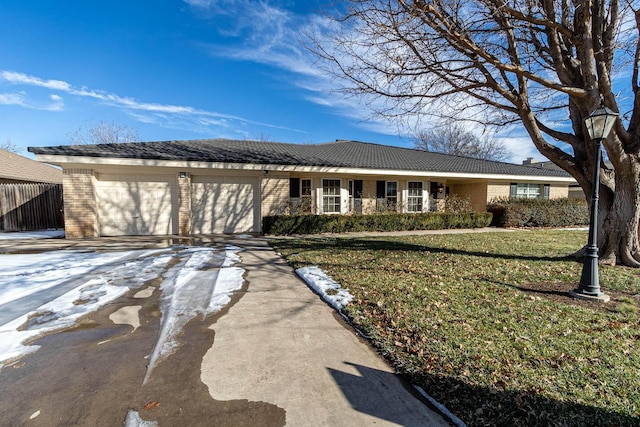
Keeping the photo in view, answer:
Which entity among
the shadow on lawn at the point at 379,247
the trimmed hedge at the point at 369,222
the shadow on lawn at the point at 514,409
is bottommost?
the shadow on lawn at the point at 514,409

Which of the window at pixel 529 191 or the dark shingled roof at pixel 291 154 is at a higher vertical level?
the dark shingled roof at pixel 291 154

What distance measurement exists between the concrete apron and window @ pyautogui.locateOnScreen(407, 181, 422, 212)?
492 inches

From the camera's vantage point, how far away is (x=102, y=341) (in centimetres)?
329

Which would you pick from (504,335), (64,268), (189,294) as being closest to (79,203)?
(64,268)

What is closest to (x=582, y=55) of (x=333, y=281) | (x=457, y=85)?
(x=457, y=85)

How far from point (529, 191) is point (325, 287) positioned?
60.5ft

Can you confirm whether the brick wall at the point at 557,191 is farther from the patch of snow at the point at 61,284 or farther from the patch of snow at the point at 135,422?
the patch of snow at the point at 135,422

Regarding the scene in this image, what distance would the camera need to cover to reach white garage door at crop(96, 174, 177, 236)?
10891 millimetres

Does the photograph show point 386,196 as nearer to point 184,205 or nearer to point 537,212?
point 537,212

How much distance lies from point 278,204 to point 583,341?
10274 mm

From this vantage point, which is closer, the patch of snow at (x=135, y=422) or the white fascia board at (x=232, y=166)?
the patch of snow at (x=135, y=422)

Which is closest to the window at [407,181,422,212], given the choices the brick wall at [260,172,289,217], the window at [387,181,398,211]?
the window at [387,181,398,211]

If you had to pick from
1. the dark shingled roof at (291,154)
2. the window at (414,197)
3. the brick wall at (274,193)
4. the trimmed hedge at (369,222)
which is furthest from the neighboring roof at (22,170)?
the window at (414,197)

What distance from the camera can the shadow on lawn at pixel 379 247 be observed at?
25.3 ft
